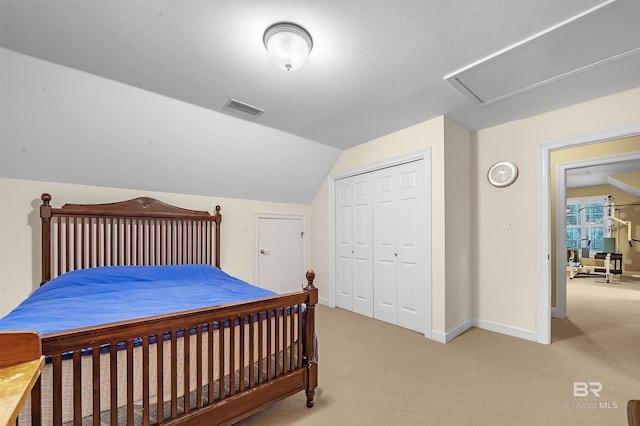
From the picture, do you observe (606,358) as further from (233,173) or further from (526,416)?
(233,173)

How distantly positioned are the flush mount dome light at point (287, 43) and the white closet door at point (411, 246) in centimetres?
193

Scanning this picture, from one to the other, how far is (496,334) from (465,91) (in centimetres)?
255

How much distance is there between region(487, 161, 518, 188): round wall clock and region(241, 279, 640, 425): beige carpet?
1.68m

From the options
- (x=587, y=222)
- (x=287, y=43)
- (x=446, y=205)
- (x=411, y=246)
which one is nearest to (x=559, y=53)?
(x=446, y=205)

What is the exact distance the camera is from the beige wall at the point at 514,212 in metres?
2.78

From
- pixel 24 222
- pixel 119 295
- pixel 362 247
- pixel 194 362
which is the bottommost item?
pixel 194 362

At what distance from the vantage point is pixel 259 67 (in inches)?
81.7

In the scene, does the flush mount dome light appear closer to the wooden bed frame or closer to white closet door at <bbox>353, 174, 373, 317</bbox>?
the wooden bed frame

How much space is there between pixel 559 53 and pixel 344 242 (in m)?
2.95

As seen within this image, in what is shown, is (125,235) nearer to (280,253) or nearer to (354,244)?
(280,253)

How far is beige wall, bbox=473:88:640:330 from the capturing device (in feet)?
9.13

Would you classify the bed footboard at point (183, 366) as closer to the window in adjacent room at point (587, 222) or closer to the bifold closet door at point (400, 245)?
the bifold closet door at point (400, 245)

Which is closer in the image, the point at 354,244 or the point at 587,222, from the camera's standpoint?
the point at 354,244

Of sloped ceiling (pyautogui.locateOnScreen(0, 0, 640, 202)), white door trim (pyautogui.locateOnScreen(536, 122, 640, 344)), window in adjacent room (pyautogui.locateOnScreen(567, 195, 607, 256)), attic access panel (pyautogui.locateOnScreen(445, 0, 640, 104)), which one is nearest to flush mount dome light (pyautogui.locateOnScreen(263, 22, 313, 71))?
sloped ceiling (pyautogui.locateOnScreen(0, 0, 640, 202))
